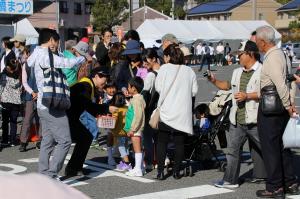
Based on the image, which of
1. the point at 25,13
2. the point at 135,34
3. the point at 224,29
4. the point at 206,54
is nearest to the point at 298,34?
the point at 224,29

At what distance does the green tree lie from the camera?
2525 inches

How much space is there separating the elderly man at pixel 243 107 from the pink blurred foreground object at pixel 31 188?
4979 mm

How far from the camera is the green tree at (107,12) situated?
2525 inches

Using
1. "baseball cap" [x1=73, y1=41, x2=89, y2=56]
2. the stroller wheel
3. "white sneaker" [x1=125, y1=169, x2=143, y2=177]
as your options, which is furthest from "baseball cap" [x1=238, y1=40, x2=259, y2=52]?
"baseball cap" [x1=73, y1=41, x2=89, y2=56]

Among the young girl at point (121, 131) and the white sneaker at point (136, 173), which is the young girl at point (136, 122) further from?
the young girl at point (121, 131)

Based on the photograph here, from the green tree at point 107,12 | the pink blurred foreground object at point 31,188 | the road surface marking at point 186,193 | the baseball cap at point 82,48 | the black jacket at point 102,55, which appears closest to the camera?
the pink blurred foreground object at point 31,188

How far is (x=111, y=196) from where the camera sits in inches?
263

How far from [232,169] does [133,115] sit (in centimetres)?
155

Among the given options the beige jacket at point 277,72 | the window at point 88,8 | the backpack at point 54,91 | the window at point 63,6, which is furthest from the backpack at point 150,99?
the window at point 88,8

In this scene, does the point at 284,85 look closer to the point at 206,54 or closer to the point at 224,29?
the point at 206,54

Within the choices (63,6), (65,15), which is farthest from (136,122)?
(63,6)

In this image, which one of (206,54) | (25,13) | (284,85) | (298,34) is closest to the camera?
(284,85)

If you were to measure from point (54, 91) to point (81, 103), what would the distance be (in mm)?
731

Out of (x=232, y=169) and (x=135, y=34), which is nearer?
(x=232, y=169)
